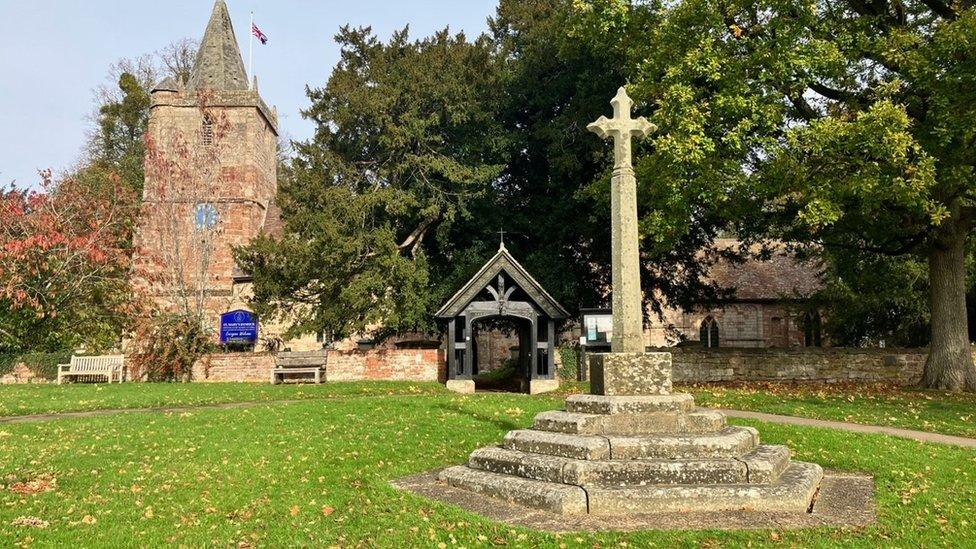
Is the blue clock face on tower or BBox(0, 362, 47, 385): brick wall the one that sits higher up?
the blue clock face on tower

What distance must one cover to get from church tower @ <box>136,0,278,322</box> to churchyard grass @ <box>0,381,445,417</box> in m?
7.29

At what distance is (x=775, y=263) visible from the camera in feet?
128

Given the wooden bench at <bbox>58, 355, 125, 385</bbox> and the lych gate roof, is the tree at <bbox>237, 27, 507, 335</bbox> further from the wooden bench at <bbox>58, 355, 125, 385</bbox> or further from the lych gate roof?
the wooden bench at <bbox>58, 355, 125, 385</bbox>

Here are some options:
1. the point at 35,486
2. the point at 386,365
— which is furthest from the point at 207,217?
the point at 35,486

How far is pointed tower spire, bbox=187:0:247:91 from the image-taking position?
37625 millimetres

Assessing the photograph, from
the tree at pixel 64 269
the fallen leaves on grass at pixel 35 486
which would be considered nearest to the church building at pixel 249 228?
the tree at pixel 64 269

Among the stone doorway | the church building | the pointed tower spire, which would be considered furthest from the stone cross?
the pointed tower spire

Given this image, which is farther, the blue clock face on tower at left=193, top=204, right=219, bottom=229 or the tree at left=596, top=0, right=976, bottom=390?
the blue clock face on tower at left=193, top=204, right=219, bottom=229

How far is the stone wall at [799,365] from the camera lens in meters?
20.9

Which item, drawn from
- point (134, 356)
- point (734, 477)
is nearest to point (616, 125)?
point (734, 477)

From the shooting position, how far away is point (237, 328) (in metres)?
32.7

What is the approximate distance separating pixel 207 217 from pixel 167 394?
39.7 feet

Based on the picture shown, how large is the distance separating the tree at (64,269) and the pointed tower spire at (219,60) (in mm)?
12028

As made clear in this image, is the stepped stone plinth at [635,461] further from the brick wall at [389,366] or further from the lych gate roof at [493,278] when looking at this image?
the brick wall at [389,366]
